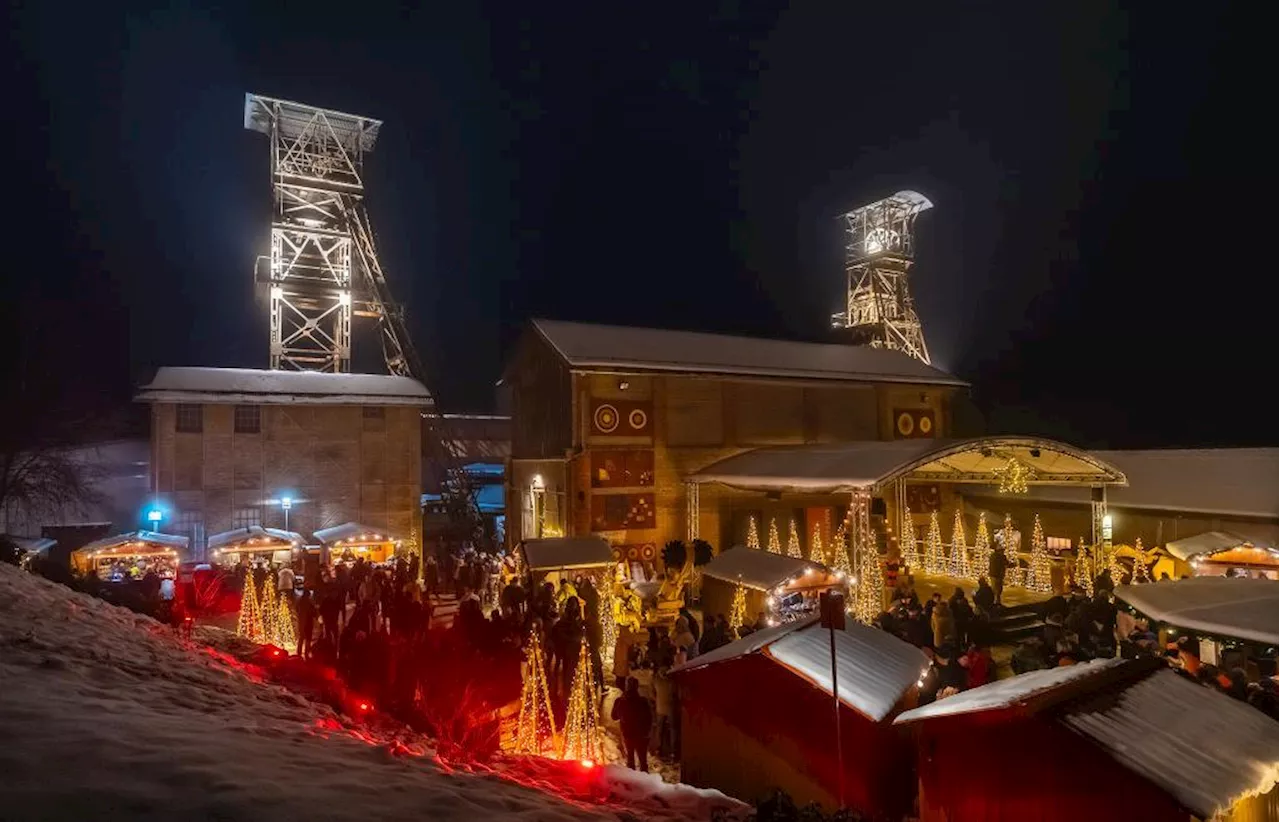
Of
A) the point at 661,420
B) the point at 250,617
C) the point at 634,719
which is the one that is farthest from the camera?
the point at 661,420

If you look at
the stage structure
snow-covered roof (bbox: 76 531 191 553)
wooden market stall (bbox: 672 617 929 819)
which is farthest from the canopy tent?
snow-covered roof (bbox: 76 531 191 553)

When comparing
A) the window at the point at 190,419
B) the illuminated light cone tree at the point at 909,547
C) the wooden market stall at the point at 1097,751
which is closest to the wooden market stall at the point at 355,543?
the window at the point at 190,419

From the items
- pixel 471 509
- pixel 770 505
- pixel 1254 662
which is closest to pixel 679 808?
pixel 1254 662

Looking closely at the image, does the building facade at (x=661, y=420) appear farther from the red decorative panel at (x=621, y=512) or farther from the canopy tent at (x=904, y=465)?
the canopy tent at (x=904, y=465)

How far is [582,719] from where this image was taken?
10.1 metres

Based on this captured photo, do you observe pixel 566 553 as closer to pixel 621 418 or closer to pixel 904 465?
pixel 621 418

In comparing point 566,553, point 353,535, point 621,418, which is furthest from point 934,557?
point 353,535

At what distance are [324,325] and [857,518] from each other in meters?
32.5

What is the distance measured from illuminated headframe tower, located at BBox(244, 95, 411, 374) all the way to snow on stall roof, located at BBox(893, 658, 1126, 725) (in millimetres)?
33260

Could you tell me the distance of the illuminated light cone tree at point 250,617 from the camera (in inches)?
616

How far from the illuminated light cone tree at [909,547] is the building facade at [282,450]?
19525mm

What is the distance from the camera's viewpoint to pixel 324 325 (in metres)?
37.8

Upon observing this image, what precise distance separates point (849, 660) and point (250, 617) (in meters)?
14.8

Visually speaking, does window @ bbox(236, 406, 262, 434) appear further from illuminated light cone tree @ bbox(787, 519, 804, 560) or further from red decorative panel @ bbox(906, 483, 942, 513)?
red decorative panel @ bbox(906, 483, 942, 513)
